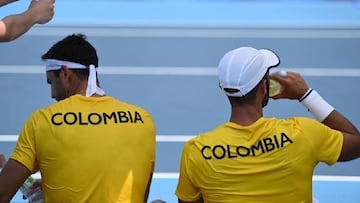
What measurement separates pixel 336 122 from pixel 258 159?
1.64ft

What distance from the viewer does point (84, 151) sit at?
3639mm

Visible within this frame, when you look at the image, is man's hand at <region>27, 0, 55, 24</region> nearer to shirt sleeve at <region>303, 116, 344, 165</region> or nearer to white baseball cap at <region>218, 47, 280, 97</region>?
white baseball cap at <region>218, 47, 280, 97</region>

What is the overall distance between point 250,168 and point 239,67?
1.43 ft

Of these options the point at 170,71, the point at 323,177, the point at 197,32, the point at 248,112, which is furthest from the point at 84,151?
the point at 197,32

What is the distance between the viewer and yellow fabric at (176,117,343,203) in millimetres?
3340

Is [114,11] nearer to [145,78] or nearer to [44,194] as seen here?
[145,78]

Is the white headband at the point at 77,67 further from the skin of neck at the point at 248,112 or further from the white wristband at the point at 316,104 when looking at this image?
the white wristband at the point at 316,104

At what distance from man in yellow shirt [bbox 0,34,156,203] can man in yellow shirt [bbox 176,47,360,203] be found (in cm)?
37

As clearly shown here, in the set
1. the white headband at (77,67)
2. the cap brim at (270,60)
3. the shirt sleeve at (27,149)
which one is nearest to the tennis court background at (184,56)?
the white headband at (77,67)

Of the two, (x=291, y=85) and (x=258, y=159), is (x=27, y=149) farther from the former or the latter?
(x=291, y=85)

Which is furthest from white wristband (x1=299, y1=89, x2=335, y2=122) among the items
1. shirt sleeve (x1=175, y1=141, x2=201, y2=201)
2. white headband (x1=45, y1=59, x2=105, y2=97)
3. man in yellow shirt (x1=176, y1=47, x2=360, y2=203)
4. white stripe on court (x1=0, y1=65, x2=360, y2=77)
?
white stripe on court (x1=0, y1=65, x2=360, y2=77)

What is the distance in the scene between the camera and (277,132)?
133 inches

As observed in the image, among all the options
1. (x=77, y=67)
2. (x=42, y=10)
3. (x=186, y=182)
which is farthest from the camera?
(x=42, y=10)

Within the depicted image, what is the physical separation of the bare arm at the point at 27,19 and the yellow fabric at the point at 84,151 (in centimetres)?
55
